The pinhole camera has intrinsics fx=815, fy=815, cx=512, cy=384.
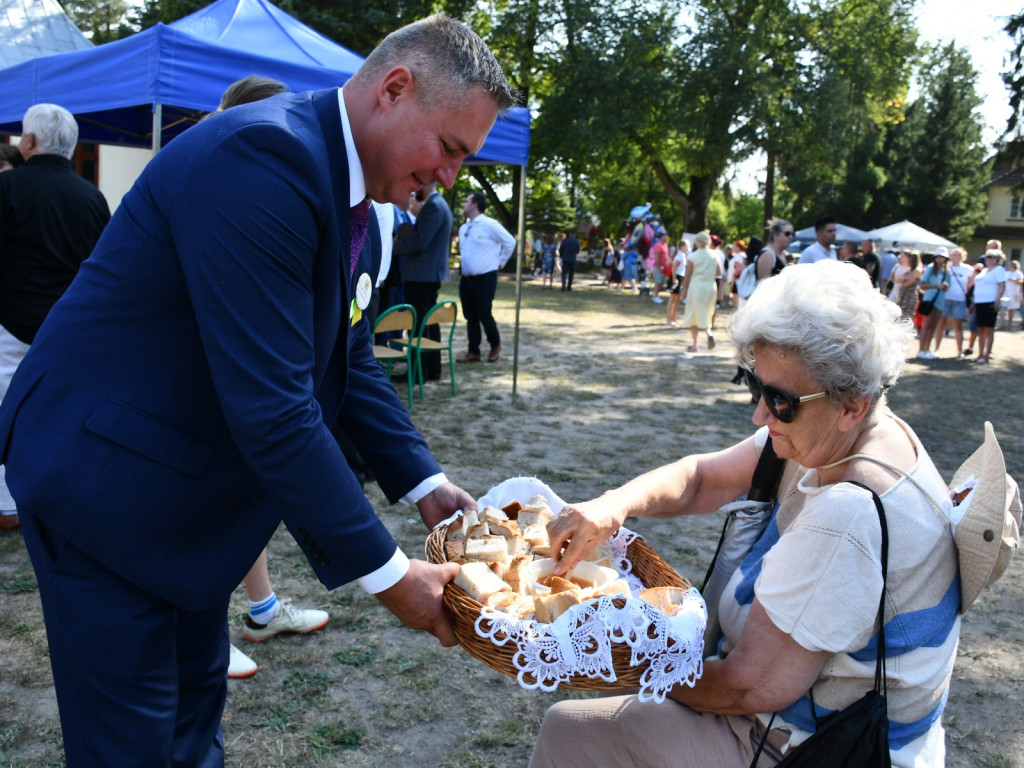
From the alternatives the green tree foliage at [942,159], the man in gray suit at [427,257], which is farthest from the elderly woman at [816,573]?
the green tree foliage at [942,159]

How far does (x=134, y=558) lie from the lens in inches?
58.1

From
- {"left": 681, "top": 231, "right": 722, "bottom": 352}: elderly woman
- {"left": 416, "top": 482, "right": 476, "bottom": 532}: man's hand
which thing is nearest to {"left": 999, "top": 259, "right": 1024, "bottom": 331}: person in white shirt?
{"left": 681, "top": 231, "right": 722, "bottom": 352}: elderly woman

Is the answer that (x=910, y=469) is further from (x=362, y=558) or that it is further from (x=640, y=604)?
(x=362, y=558)

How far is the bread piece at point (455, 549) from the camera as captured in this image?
190 centimetres

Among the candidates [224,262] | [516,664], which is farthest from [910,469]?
[224,262]

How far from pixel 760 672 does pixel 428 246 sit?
7.37 metres

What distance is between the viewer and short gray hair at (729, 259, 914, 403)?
1.71m

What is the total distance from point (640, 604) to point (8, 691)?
258cm

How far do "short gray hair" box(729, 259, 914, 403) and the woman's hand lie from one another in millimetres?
576

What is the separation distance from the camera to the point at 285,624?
3.45 metres

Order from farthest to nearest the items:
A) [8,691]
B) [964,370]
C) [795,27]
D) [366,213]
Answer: [795,27] → [964,370] → [8,691] → [366,213]

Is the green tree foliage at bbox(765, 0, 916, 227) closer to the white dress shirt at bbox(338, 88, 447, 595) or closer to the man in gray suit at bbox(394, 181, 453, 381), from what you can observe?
the man in gray suit at bbox(394, 181, 453, 381)

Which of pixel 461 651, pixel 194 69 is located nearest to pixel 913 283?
pixel 194 69

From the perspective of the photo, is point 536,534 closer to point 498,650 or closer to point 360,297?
point 498,650
